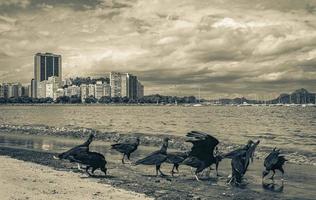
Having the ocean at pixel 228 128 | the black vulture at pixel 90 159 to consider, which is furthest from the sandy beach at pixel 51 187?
the ocean at pixel 228 128

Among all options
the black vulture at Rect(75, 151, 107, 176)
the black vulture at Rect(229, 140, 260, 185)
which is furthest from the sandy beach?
the black vulture at Rect(229, 140, 260, 185)

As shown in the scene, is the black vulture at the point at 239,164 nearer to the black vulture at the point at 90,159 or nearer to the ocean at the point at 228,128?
the black vulture at the point at 90,159

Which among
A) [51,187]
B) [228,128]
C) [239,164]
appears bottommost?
[228,128]

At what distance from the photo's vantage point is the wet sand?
12.9 metres

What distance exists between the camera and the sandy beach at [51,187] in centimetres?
1154

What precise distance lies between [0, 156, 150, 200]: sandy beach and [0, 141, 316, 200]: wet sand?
394 mm

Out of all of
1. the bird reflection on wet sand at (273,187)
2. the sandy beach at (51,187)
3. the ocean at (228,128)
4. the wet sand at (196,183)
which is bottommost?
the ocean at (228,128)

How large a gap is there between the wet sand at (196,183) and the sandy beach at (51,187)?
394 mm

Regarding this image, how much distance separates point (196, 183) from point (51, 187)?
15.8 ft

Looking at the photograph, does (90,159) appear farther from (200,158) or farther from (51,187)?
(200,158)

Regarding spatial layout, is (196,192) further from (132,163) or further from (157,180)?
(132,163)

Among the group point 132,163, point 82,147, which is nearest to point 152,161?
point 82,147

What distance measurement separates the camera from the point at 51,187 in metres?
12.7

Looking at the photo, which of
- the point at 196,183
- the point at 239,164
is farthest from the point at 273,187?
the point at 196,183
